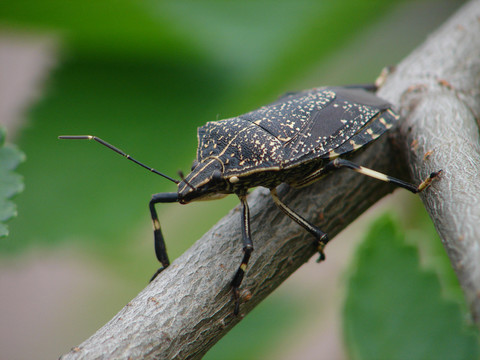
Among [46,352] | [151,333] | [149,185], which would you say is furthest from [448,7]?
[46,352]

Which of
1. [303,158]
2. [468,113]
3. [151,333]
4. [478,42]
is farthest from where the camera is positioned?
[478,42]

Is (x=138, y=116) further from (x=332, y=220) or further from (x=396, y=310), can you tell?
(x=396, y=310)

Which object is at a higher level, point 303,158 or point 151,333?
point 303,158

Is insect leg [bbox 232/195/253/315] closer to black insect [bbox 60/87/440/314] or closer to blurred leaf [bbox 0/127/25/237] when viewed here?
black insect [bbox 60/87/440/314]

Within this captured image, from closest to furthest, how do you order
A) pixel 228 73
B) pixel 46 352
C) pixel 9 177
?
pixel 9 177
pixel 228 73
pixel 46 352

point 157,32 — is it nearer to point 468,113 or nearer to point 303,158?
point 303,158

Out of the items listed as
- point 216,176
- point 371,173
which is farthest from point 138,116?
point 371,173
